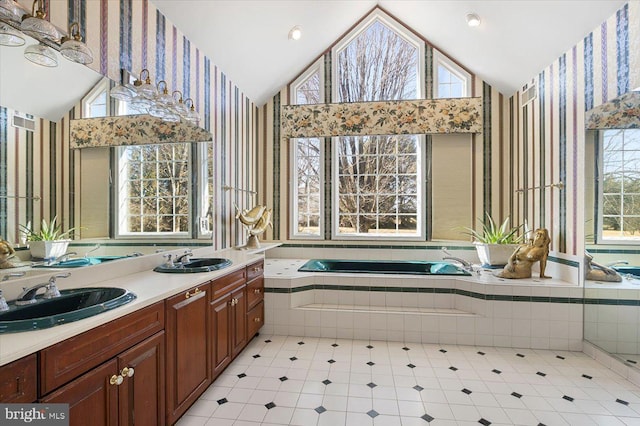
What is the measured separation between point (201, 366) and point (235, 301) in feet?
1.76

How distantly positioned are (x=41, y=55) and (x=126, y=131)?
1.89 feet

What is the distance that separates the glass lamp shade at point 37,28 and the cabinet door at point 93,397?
1.43 m

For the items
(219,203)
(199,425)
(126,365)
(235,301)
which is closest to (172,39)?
(219,203)

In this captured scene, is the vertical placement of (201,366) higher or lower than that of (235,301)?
lower

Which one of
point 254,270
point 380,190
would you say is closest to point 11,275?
point 254,270

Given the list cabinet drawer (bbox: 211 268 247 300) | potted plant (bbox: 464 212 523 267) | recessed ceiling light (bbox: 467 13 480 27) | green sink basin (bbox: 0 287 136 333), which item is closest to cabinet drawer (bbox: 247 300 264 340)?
cabinet drawer (bbox: 211 268 247 300)

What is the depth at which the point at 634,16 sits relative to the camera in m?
2.15

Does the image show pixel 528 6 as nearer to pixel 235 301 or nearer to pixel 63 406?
pixel 235 301

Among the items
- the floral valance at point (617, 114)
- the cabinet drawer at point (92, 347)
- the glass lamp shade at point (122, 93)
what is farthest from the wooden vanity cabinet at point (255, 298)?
the floral valance at point (617, 114)

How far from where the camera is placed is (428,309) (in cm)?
296

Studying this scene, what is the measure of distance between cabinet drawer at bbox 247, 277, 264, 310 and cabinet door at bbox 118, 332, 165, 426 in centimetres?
112

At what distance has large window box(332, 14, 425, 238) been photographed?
13.7 feet

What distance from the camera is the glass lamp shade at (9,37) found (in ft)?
4.30

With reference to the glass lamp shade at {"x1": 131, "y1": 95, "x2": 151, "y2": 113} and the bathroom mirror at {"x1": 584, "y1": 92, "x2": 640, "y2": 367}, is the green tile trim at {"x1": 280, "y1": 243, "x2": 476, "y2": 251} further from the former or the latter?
the glass lamp shade at {"x1": 131, "y1": 95, "x2": 151, "y2": 113}
